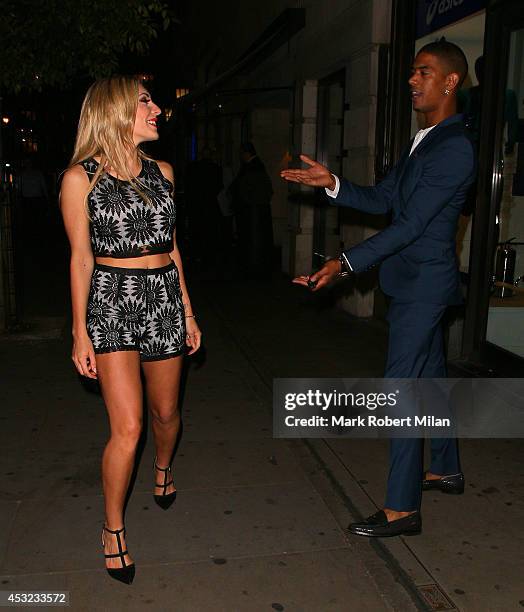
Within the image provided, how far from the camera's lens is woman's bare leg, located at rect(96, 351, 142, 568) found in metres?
2.98

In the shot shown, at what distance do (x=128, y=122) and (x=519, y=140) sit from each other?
436 centimetres

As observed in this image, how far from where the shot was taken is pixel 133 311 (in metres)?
3.03

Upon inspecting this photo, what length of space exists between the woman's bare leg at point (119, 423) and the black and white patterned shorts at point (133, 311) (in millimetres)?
70

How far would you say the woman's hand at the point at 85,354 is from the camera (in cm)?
302

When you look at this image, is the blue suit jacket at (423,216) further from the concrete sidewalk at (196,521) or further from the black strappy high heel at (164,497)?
the black strappy high heel at (164,497)

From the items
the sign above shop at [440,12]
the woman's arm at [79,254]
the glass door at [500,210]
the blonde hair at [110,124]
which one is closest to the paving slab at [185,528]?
the woman's arm at [79,254]

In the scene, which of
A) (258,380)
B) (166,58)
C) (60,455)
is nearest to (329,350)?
(258,380)

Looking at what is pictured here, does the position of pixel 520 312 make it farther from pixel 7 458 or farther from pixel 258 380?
pixel 7 458

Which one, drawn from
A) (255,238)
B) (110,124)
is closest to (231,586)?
(110,124)

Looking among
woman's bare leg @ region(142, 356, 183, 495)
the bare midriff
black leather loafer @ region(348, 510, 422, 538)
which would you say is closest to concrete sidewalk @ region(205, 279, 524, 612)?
black leather loafer @ region(348, 510, 422, 538)

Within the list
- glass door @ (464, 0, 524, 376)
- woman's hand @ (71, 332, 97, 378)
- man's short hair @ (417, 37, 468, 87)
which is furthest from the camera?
glass door @ (464, 0, 524, 376)

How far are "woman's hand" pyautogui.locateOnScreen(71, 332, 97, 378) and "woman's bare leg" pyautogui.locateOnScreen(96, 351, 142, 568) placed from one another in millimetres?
41

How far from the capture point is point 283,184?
15.6 metres

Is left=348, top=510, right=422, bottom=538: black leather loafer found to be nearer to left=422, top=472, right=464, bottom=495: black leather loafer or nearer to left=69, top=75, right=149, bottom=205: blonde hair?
left=422, top=472, right=464, bottom=495: black leather loafer
